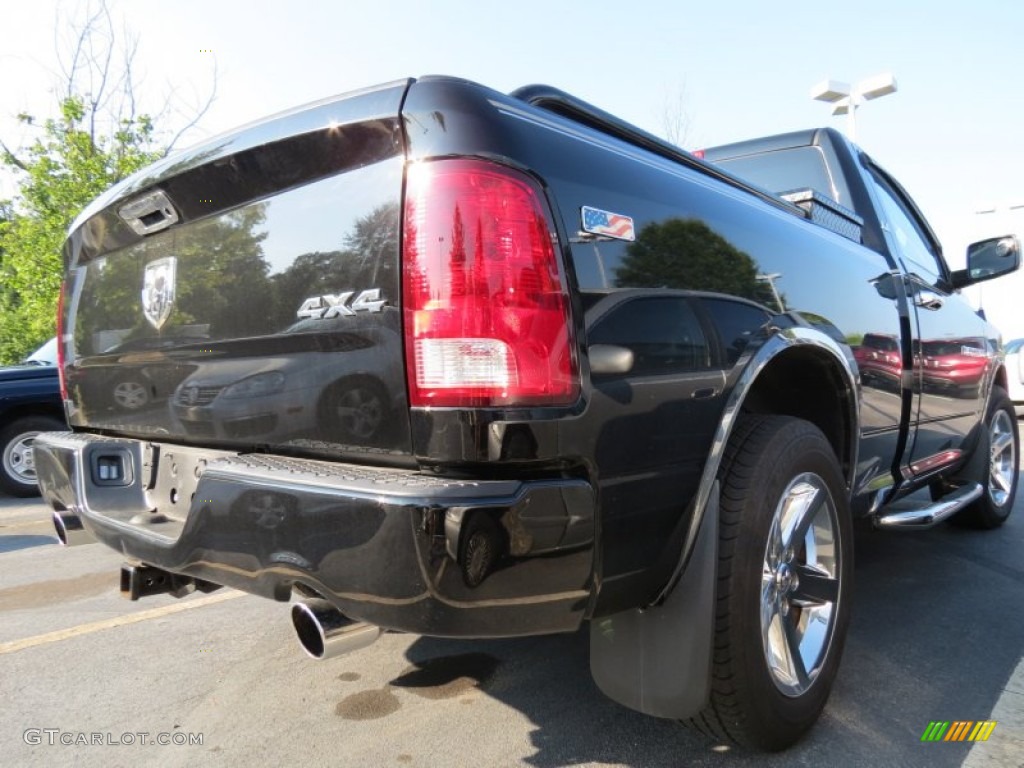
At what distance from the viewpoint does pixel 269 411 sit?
1862 mm

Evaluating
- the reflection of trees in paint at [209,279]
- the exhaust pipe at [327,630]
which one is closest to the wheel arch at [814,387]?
the exhaust pipe at [327,630]

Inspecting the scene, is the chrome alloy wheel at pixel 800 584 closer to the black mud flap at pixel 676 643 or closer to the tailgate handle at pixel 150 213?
the black mud flap at pixel 676 643

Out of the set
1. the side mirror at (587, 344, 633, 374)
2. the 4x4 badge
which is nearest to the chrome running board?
the side mirror at (587, 344, 633, 374)

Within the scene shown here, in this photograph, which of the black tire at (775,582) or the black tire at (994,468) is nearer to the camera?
the black tire at (775,582)

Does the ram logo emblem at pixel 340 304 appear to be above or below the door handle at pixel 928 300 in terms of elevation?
above

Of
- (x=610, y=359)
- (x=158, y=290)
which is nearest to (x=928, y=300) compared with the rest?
(x=610, y=359)

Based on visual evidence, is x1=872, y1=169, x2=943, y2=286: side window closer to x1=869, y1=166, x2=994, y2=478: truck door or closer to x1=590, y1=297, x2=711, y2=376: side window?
x1=869, y1=166, x2=994, y2=478: truck door

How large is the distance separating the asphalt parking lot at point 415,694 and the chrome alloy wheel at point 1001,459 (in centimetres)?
132

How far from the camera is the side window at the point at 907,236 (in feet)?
12.4

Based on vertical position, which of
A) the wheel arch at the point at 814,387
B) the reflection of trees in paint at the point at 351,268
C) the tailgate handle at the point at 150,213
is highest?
the tailgate handle at the point at 150,213

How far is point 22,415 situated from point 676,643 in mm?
7358

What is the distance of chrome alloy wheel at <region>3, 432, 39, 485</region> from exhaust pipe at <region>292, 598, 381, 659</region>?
21.6ft

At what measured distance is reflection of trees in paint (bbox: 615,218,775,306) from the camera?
180 centimetres

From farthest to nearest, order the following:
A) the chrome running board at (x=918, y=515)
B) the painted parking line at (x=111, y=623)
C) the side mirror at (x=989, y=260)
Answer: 1. the side mirror at (x=989, y=260)
2. the painted parking line at (x=111, y=623)
3. the chrome running board at (x=918, y=515)
